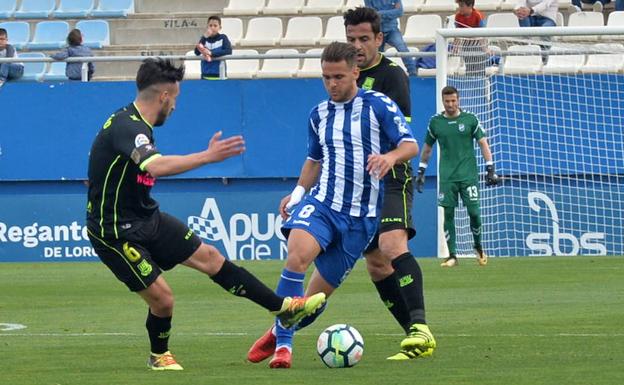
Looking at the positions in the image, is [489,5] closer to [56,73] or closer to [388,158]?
[56,73]

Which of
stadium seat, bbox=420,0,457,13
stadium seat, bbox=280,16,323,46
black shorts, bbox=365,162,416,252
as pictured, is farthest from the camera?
stadium seat, bbox=420,0,457,13

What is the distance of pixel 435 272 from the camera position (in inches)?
690

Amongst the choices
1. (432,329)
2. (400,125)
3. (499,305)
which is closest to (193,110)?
(499,305)

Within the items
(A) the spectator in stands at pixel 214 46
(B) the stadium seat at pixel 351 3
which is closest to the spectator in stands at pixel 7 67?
(A) the spectator in stands at pixel 214 46

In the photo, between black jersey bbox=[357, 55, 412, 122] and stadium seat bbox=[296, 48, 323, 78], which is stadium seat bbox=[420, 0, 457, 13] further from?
black jersey bbox=[357, 55, 412, 122]

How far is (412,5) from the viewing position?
25.6 m

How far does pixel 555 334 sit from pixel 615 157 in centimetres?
1114

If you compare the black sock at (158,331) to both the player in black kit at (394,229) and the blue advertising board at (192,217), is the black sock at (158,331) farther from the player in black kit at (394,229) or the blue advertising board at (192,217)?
the blue advertising board at (192,217)

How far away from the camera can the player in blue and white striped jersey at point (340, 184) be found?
28.5 ft

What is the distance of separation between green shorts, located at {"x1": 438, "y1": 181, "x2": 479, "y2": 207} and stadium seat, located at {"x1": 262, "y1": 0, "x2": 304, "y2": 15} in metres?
8.49

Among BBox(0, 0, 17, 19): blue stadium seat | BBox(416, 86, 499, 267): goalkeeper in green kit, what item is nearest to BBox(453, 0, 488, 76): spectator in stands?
BBox(416, 86, 499, 267): goalkeeper in green kit

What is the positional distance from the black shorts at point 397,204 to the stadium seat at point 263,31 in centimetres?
1612

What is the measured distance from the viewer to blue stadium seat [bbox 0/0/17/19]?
27.6 meters

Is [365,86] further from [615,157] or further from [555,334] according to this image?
[615,157]
